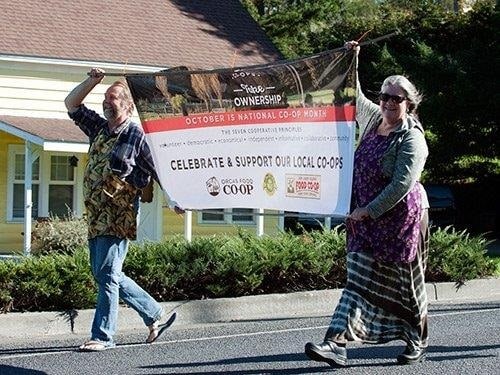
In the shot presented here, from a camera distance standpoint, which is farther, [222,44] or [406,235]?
[222,44]

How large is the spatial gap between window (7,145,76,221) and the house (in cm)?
2

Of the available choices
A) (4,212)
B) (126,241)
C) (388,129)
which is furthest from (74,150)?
(388,129)

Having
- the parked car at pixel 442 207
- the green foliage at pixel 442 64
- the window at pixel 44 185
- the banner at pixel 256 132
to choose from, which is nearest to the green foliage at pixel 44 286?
the banner at pixel 256 132

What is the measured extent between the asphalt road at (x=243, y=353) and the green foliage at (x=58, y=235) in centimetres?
801

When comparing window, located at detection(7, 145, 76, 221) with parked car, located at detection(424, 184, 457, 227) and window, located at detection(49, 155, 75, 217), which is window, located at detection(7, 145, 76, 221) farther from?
parked car, located at detection(424, 184, 457, 227)

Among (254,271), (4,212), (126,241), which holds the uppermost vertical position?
(126,241)

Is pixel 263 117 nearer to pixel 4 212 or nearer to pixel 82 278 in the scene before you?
pixel 82 278

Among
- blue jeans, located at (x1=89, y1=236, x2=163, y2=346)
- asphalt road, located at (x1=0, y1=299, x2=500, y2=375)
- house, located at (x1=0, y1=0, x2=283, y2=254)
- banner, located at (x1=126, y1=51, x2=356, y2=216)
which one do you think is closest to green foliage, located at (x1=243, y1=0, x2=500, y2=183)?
house, located at (x1=0, y1=0, x2=283, y2=254)

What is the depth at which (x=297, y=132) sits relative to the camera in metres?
7.13

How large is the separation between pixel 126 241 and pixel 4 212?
11.9 m

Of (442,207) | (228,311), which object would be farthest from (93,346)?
(442,207)

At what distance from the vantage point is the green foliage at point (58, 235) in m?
17.0

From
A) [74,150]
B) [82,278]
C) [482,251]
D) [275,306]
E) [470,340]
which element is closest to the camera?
[470,340]

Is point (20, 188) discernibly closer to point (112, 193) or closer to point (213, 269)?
point (213, 269)
